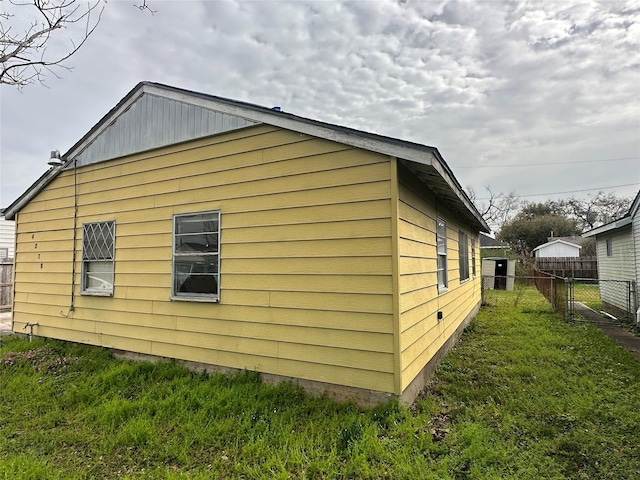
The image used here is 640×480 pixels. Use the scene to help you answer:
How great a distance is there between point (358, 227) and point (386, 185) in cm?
55

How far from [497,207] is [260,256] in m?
39.9

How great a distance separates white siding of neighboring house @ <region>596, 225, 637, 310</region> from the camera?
10102 millimetres

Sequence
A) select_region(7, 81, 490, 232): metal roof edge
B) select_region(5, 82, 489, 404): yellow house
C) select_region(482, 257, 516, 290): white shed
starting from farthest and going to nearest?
select_region(482, 257, 516, 290): white shed, select_region(5, 82, 489, 404): yellow house, select_region(7, 81, 490, 232): metal roof edge

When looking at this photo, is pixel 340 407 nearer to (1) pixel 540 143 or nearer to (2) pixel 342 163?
(2) pixel 342 163

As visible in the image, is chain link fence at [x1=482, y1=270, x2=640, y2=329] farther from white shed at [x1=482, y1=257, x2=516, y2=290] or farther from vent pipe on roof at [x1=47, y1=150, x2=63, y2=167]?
vent pipe on roof at [x1=47, y1=150, x2=63, y2=167]

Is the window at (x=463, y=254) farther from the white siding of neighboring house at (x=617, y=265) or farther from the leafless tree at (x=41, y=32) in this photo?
the leafless tree at (x=41, y=32)

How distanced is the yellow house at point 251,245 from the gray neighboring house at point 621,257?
602cm

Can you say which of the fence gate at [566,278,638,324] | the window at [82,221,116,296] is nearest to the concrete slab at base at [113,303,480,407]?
the window at [82,221,116,296]

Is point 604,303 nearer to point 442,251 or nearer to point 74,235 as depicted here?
point 442,251

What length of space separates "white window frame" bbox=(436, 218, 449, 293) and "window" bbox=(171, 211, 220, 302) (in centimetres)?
357

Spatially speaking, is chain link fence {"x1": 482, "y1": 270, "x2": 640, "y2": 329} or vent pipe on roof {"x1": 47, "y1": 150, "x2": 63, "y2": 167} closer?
vent pipe on roof {"x1": 47, "y1": 150, "x2": 63, "y2": 167}

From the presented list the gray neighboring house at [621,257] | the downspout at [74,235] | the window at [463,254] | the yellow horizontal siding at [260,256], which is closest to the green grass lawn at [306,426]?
the yellow horizontal siding at [260,256]

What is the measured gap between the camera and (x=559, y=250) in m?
36.5

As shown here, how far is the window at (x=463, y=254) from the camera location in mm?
8406
